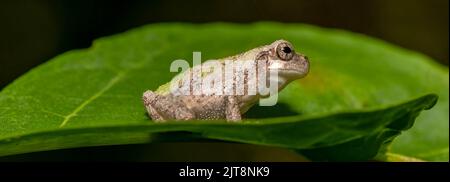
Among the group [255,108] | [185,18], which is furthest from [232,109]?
[185,18]

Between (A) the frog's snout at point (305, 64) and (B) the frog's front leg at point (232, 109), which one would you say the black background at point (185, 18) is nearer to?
(A) the frog's snout at point (305, 64)

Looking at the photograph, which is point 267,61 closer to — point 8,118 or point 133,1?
point 8,118

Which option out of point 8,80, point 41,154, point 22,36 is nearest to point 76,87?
point 41,154

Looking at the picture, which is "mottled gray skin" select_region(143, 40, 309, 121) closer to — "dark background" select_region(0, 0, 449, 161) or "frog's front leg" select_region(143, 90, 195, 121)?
"frog's front leg" select_region(143, 90, 195, 121)

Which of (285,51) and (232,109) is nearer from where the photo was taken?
(232,109)

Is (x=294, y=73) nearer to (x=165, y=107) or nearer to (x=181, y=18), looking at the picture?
(x=165, y=107)

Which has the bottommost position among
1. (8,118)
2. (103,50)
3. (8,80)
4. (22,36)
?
(8,118)

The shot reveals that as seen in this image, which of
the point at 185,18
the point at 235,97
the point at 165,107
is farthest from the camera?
the point at 185,18

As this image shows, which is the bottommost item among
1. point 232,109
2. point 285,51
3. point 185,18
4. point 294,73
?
point 232,109
